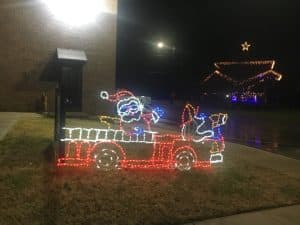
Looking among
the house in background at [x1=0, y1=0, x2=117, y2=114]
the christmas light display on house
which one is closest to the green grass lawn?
the house in background at [x1=0, y1=0, x2=117, y2=114]

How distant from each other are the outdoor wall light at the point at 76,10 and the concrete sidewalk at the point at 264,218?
58.6ft

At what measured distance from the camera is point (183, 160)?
1051cm

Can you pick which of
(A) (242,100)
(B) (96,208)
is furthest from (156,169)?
(A) (242,100)

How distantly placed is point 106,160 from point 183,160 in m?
1.65

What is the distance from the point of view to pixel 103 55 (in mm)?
25438

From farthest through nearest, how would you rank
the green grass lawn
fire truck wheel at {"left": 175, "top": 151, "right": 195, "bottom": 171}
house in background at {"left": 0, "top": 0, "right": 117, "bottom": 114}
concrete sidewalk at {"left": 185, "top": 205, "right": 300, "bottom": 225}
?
house in background at {"left": 0, "top": 0, "right": 117, "bottom": 114} → fire truck wheel at {"left": 175, "top": 151, "right": 195, "bottom": 171} → concrete sidewalk at {"left": 185, "top": 205, "right": 300, "bottom": 225} → the green grass lawn

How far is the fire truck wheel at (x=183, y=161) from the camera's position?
10461 millimetres

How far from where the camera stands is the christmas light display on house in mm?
61000

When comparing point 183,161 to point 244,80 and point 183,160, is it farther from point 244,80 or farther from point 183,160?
point 244,80

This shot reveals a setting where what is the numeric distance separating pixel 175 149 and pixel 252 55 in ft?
183

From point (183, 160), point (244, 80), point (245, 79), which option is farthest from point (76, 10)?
point (245, 79)

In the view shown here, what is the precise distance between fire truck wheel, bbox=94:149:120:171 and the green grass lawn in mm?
199

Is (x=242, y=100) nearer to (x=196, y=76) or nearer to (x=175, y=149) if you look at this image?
(x=196, y=76)

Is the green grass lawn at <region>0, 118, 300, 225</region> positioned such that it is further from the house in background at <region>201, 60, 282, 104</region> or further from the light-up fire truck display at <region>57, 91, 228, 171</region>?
the house in background at <region>201, 60, 282, 104</region>
